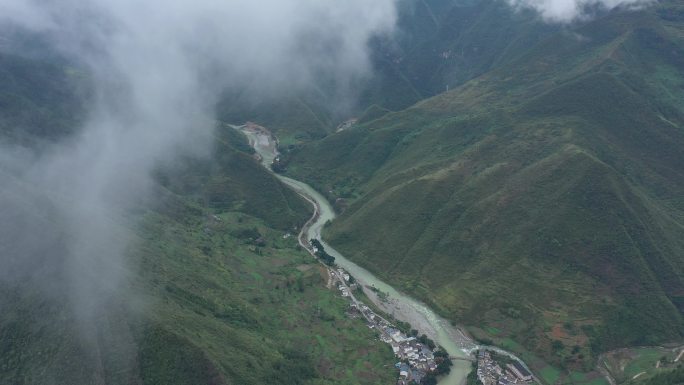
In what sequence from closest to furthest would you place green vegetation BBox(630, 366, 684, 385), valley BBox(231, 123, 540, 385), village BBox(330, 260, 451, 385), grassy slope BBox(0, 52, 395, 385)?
grassy slope BBox(0, 52, 395, 385) → green vegetation BBox(630, 366, 684, 385) → village BBox(330, 260, 451, 385) → valley BBox(231, 123, 540, 385)

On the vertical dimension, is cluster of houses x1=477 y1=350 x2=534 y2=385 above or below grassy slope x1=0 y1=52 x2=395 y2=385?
above

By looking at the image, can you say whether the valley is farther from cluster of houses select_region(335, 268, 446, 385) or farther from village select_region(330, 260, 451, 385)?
cluster of houses select_region(335, 268, 446, 385)

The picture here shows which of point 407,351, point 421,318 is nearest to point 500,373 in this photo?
point 407,351

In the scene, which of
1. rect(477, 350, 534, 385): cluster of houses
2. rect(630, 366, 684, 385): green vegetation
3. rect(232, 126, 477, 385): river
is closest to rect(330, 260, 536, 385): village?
rect(477, 350, 534, 385): cluster of houses

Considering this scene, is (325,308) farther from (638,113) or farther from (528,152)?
(638,113)

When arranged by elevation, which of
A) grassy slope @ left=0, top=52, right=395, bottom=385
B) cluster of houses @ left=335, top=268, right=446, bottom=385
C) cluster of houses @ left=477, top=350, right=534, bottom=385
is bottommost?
grassy slope @ left=0, top=52, right=395, bottom=385

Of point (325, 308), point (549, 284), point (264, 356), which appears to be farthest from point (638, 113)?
point (264, 356)

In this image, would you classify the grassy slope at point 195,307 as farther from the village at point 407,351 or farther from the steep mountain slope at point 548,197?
the steep mountain slope at point 548,197

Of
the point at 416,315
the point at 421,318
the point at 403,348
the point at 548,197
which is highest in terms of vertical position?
the point at 548,197

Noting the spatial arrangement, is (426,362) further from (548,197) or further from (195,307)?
(548,197)
